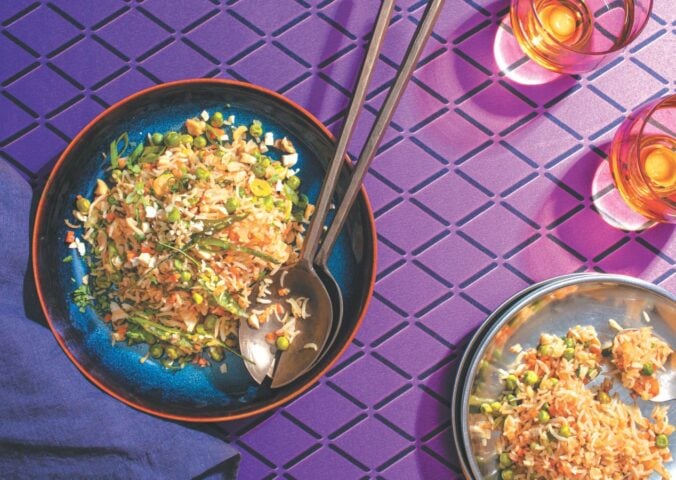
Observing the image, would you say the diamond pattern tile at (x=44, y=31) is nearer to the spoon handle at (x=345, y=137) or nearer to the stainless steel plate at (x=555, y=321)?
the spoon handle at (x=345, y=137)

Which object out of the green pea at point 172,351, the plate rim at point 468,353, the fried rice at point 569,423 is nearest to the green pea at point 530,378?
the fried rice at point 569,423

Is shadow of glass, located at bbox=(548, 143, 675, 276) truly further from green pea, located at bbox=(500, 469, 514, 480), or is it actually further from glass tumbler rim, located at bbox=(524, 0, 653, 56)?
green pea, located at bbox=(500, 469, 514, 480)

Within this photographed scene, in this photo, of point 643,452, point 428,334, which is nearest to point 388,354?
point 428,334

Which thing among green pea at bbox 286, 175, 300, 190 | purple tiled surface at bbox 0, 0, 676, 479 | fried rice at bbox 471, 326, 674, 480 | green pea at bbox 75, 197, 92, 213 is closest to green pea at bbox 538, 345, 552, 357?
fried rice at bbox 471, 326, 674, 480

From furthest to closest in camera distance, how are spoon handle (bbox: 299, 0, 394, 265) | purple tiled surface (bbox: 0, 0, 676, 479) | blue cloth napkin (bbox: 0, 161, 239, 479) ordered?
purple tiled surface (bbox: 0, 0, 676, 479) < blue cloth napkin (bbox: 0, 161, 239, 479) < spoon handle (bbox: 299, 0, 394, 265)

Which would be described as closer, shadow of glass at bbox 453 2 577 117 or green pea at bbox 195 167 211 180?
green pea at bbox 195 167 211 180

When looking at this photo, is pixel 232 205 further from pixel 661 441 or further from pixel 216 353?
pixel 661 441
